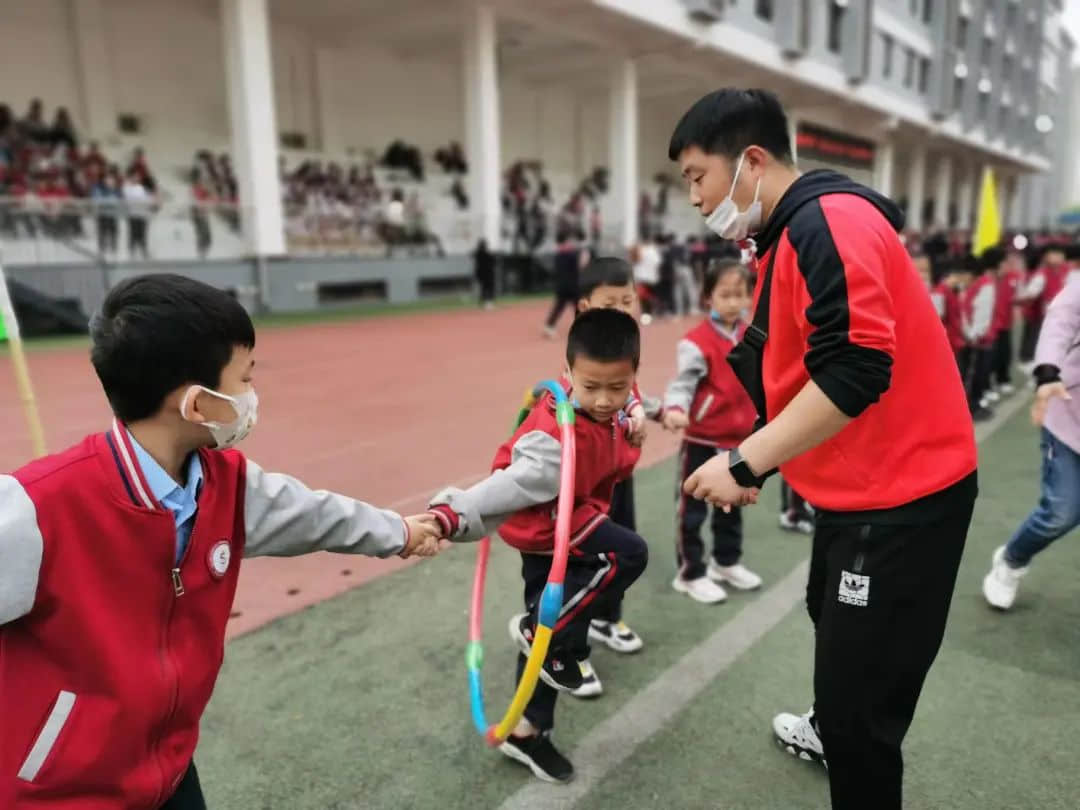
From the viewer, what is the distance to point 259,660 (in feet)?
11.4

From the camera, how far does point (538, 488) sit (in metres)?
2.53

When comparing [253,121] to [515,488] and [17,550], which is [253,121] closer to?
[515,488]

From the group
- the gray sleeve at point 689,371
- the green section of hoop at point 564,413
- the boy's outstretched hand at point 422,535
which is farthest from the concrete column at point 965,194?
the boy's outstretched hand at point 422,535

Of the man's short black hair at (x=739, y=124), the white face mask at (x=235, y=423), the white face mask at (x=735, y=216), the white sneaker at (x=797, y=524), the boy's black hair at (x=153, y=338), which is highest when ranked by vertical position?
the man's short black hair at (x=739, y=124)

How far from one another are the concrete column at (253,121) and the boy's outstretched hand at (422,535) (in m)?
16.9

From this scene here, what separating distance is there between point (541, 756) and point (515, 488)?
1030 mm

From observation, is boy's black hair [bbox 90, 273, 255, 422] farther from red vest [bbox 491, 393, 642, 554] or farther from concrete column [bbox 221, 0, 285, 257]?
concrete column [bbox 221, 0, 285, 257]

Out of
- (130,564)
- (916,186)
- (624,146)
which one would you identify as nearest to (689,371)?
(130,564)

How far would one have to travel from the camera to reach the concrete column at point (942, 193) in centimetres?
4928

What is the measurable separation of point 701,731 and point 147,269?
51.6ft

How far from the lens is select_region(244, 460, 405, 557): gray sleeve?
1.91 metres

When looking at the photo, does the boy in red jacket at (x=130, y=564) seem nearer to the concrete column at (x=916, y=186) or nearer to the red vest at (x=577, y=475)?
the red vest at (x=577, y=475)

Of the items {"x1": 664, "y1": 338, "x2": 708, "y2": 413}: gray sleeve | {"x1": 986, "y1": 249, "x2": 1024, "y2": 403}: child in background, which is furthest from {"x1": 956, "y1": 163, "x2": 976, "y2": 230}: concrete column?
{"x1": 664, "y1": 338, "x2": 708, "y2": 413}: gray sleeve

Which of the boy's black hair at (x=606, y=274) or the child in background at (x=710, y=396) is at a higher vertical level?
the boy's black hair at (x=606, y=274)
